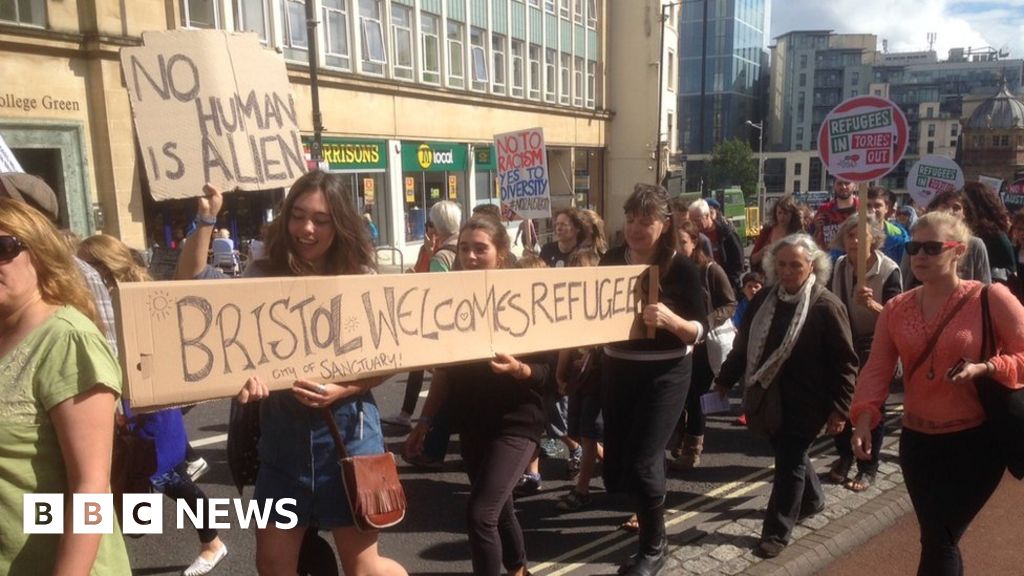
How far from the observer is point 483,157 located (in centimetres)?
2656

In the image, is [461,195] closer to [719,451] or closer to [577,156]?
[577,156]

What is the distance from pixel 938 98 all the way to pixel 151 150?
147965 mm

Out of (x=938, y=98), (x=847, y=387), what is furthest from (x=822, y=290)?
(x=938, y=98)

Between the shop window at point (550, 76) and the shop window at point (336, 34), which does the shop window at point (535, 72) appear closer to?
the shop window at point (550, 76)

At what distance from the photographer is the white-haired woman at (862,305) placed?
4.62 m

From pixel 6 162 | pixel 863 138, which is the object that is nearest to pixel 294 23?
pixel 6 162

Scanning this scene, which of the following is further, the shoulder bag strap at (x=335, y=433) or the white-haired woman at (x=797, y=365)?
the white-haired woman at (x=797, y=365)

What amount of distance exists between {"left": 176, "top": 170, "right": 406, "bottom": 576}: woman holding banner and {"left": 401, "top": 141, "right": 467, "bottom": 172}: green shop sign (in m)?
20.5

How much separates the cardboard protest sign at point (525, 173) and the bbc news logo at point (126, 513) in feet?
17.5

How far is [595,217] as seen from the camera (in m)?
6.17

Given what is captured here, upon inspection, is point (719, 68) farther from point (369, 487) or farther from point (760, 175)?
point (369, 487)

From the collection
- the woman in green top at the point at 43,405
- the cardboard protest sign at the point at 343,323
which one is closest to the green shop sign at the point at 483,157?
the cardboard protest sign at the point at 343,323

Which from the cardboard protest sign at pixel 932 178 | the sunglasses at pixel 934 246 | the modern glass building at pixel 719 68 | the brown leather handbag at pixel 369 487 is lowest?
the brown leather handbag at pixel 369 487

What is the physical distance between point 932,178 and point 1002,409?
7.59 metres
